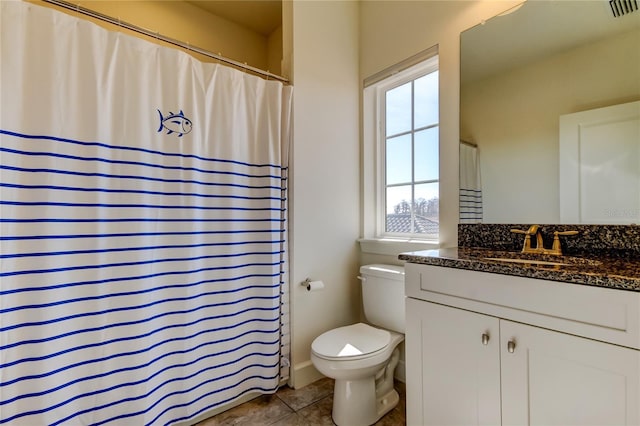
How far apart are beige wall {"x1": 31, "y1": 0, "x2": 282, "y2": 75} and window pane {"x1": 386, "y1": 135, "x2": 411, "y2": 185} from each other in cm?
137

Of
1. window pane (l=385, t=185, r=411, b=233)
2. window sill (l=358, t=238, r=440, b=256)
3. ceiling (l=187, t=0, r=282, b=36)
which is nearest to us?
window sill (l=358, t=238, r=440, b=256)

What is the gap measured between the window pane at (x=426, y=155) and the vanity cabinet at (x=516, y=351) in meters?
0.80

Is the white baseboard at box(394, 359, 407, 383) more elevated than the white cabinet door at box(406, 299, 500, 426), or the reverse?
the white cabinet door at box(406, 299, 500, 426)

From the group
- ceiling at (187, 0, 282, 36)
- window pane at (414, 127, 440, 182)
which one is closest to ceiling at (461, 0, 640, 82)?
window pane at (414, 127, 440, 182)

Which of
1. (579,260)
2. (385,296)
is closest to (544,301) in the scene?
(579,260)

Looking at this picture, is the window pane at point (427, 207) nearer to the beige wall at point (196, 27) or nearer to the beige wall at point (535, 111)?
the beige wall at point (535, 111)

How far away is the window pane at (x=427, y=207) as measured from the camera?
185 centimetres

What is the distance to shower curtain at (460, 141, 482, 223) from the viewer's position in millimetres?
1579

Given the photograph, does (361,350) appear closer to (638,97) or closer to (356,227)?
(356,227)

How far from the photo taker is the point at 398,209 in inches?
82.0

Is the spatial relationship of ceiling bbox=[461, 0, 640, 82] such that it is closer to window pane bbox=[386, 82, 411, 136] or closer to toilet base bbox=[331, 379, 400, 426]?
window pane bbox=[386, 82, 411, 136]

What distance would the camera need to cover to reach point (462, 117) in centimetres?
162

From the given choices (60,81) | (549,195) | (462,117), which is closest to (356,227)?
(462,117)

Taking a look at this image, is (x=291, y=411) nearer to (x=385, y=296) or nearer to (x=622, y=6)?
(x=385, y=296)
